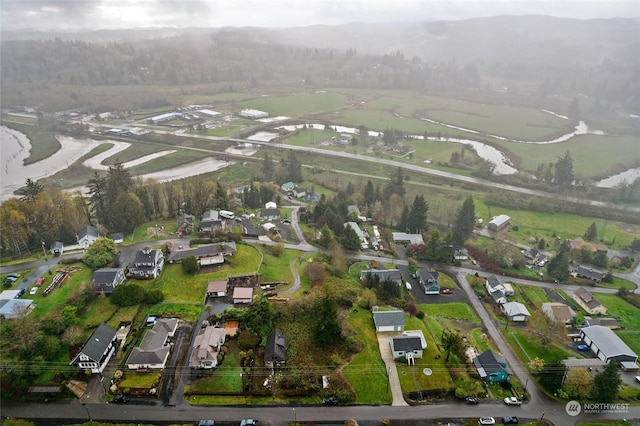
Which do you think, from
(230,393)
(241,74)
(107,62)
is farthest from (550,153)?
(107,62)

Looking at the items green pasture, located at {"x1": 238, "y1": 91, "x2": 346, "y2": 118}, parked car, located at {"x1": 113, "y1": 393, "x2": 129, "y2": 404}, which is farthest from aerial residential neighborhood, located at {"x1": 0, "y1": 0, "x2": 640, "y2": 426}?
green pasture, located at {"x1": 238, "y1": 91, "x2": 346, "y2": 118}

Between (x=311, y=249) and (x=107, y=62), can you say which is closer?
(x=311, y=249)

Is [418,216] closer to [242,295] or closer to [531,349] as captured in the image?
[531,349]

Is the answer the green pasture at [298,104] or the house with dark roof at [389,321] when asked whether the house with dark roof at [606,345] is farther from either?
the green pasture at [298,104]

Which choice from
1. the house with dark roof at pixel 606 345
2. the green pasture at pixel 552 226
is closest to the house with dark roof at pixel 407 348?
the house with dark roof at pixel 606 345

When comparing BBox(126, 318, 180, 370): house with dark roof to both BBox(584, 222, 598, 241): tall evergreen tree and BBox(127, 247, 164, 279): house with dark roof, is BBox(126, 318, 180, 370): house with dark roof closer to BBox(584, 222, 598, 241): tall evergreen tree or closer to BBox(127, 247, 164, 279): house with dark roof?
BBox(127, 247, 164, 279): house with dark roof

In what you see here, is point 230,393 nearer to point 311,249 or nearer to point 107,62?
point 311,249

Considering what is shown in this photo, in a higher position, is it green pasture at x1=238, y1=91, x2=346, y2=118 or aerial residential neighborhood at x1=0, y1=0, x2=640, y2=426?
green pasture at x1=238, y1=91, x2=346, y2=118
